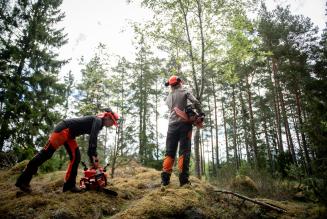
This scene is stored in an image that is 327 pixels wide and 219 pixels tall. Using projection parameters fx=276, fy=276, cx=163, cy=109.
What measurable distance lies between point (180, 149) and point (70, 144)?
8.00 ft

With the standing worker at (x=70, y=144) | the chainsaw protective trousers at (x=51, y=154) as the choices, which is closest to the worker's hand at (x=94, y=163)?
the standing worker at (x=70, y=144)

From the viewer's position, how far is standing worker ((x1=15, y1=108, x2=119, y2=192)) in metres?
5.41

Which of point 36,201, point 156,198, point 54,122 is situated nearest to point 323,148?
point 156,198

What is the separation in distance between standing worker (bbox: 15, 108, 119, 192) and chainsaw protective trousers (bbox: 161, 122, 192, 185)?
1.45 meters

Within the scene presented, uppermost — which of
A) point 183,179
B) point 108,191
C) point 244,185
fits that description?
point 244,185

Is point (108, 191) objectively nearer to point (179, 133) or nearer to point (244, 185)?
point (179, 133)

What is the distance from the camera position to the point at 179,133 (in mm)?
6609

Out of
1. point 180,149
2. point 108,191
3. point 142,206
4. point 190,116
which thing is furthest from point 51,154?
point 190,116

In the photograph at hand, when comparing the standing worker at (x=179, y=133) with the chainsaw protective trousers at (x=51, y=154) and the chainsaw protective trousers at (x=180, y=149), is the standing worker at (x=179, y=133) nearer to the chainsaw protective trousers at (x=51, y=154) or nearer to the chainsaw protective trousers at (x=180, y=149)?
the chainsaw protective trousers at (x=180, y=149)

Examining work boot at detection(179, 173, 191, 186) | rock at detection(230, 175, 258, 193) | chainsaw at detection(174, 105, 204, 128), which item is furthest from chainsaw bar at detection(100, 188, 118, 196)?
rock at detection(230, 175, 258, 193)

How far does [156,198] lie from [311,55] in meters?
24.2

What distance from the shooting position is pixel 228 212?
5.04 m

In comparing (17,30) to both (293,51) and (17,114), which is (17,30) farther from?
(293,51)

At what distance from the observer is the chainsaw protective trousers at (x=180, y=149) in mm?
6176
